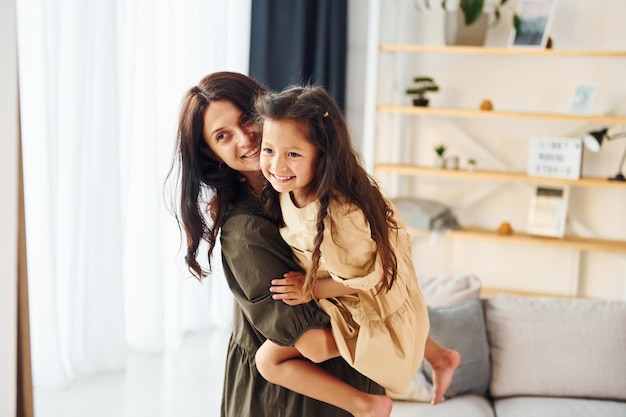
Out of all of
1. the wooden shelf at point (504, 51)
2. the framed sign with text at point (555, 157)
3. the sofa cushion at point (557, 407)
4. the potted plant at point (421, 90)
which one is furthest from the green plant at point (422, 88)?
the sofa cushion at point (557, 407)

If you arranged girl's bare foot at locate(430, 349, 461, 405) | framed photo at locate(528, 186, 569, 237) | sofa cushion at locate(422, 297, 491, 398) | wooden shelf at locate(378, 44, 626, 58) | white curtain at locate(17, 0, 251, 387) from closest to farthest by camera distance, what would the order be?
girl's bare foot at locate(430, 349, 461, 405) → sofa cushion at locate(422, 297, 491, 398) → white curtain at locate(17, 0, 251, 387) → wooden shelf at locate(378, 44, 626, 58) → framed photo at locate(528, 186, 569, 237)

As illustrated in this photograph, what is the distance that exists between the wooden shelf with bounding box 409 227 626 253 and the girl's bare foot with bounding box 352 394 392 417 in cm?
278

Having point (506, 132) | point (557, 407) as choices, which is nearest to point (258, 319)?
point (557, 407)

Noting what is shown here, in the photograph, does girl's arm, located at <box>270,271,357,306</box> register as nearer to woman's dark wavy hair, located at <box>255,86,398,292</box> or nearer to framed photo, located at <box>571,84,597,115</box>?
woman's dark wavy hair, located at <box>255,86,398,292</box>

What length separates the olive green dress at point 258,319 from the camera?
144 centimetres

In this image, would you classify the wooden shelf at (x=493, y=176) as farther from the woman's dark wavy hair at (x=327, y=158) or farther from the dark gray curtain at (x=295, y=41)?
the woman's dark wavy hair at (x=327, y=158)

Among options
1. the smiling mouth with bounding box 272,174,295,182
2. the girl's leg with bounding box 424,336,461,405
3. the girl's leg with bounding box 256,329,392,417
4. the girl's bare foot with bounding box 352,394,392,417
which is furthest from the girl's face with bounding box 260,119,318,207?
the girl's leg with bounding box 424,336,461,405

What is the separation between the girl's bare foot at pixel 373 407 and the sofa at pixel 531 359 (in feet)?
3.82

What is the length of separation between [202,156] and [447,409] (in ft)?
4.83

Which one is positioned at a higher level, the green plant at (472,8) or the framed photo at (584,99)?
the green plant at (472,8)

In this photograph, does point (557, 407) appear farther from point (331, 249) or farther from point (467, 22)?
point (467, 22)

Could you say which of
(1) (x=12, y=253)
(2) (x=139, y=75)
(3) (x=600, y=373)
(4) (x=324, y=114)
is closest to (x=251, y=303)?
(4) (x=324, y=114)

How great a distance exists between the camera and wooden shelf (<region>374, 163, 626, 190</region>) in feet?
13.1

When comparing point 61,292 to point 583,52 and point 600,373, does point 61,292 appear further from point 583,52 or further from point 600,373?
point 583,52
